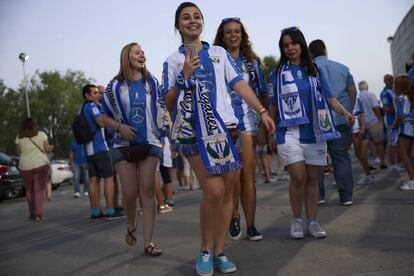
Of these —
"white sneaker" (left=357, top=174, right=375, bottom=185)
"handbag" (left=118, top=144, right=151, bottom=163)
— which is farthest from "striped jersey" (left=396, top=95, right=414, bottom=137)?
"handbag" (left=118, top=144, right=151, bottom=163)

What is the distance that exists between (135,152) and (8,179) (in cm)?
1124

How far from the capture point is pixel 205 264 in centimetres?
373

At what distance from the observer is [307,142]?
16.1 feet

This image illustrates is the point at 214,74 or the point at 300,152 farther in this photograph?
the point at 300,152

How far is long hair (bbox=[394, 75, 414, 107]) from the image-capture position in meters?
7.55

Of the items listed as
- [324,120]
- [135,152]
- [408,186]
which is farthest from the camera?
[408,186]

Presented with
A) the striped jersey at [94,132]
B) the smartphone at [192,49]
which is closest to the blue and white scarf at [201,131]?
the smartphone at [192,49]

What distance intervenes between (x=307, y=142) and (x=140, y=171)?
5.29ft

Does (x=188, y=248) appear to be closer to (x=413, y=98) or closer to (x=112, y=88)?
(x=112, y=88)

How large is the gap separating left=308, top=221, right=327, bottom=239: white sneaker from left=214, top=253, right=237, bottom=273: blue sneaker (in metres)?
1.24

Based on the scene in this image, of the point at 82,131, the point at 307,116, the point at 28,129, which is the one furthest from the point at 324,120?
the point at 28,129

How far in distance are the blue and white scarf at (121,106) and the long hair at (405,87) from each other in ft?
14.0

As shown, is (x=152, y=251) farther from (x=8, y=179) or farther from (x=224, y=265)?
(x=8, y=179)

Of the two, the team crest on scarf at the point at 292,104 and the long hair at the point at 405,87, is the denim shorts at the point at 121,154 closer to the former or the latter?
the team crest on scarf at the point at 292,104
